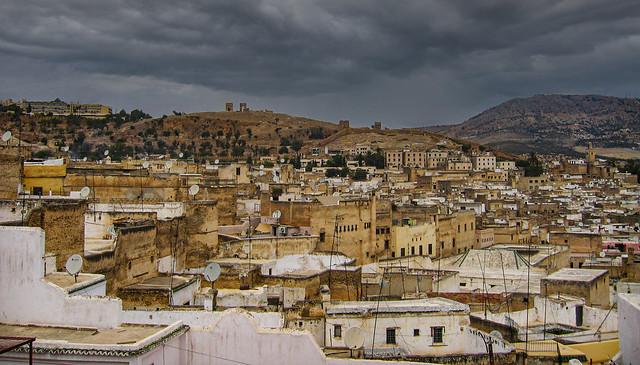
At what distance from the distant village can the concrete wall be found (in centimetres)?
2

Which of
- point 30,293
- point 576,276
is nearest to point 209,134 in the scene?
point 576,276

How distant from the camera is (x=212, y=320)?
39.6ft

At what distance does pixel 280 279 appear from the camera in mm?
20328

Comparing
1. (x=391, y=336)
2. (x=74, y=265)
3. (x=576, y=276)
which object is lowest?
(x=391, y=336)

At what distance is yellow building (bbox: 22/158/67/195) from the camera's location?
2400 cm

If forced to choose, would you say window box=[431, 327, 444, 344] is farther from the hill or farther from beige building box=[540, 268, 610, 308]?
the hill

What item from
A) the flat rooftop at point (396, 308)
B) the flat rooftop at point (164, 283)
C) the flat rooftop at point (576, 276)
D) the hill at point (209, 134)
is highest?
the hill at point (209, 134)

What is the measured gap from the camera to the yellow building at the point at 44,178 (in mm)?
24000

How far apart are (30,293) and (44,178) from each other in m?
15.9

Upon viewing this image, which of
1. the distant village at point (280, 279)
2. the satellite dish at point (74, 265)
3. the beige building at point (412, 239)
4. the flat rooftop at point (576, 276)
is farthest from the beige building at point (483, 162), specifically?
the satellite dish at point (74, 265)

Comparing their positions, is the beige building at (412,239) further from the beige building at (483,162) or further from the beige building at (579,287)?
the beige building at (483,162)

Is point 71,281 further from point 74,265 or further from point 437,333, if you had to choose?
point 437,333

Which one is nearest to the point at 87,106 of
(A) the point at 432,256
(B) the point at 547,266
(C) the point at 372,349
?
(A) the point at 432,256

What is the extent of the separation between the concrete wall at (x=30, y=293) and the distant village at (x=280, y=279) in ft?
0.06
